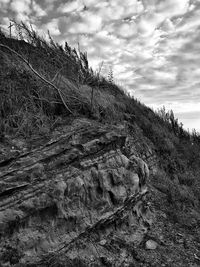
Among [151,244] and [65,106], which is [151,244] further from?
[65,106]

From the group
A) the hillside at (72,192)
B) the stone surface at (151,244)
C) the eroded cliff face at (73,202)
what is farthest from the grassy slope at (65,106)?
the stone surface at (151,244)

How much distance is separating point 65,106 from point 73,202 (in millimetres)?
1906

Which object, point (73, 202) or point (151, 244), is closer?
point (73, 202)

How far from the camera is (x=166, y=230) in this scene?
171 inches

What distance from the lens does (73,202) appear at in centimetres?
335

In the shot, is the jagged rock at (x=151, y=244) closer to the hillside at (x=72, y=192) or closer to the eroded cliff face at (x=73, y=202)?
the hillside at (x=72, y=192)

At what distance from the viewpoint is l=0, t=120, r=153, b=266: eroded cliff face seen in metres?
2.82

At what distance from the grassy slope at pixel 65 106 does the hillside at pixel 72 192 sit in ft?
0.08

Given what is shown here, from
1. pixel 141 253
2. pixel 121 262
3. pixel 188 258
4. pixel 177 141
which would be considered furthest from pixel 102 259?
pixel 177 141

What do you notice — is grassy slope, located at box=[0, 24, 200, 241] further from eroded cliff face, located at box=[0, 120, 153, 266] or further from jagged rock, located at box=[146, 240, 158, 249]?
jagged rock, located at box=[146, 240, 158, 249]

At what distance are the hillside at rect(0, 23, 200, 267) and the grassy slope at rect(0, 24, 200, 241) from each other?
0.02 m

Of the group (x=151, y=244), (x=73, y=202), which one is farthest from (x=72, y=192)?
(x=151, y=244)

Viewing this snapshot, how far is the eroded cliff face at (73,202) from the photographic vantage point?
2818 millimetres

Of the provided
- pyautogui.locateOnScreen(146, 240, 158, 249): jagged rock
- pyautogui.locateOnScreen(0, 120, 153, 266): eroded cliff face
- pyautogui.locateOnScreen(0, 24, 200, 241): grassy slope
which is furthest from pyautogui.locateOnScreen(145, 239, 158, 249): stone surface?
pyautogui.locateOnScreen(0, 24, 200, 241): grassy slope
